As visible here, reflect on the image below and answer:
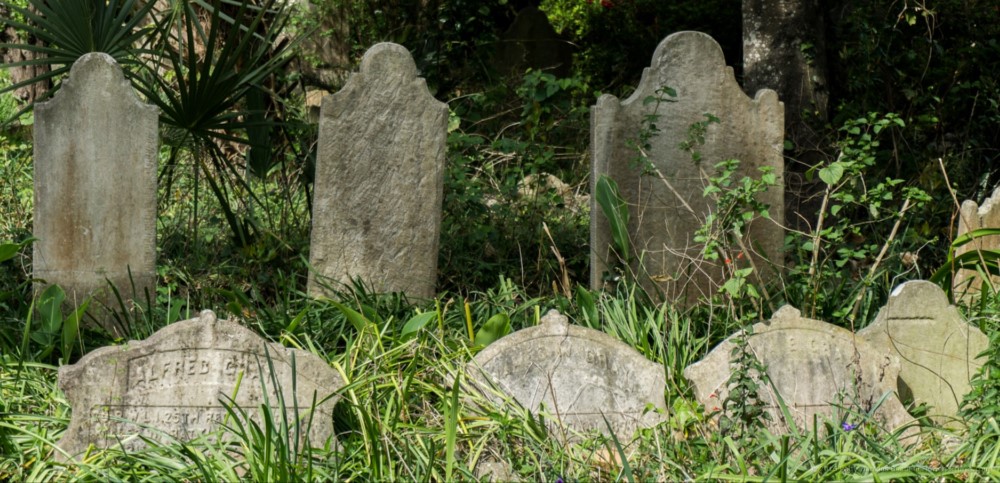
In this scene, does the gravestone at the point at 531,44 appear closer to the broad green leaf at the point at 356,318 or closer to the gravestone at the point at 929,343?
the broad green leaf at the point at 356,318

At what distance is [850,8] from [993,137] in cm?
126

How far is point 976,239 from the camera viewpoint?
5074 mm

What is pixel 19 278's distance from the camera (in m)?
5.38

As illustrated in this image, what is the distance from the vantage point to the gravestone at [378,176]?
5.11 meters

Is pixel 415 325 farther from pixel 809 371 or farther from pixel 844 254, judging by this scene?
pixel 844 254

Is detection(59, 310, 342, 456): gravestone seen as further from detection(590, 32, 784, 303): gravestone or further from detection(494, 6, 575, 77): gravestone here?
detection(494, 6, 575, 77): gravestone

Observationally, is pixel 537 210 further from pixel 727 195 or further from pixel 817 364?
pixel 817 364

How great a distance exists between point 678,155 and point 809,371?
1.63 m

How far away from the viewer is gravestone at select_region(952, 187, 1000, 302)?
4.91 m

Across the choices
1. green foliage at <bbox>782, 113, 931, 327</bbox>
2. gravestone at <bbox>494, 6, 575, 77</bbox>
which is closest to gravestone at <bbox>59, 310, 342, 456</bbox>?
green foliage at <bbox>782, 113, 931, 327</bbox>

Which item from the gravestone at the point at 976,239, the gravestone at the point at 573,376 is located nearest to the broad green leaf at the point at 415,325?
the gravestone at the point at 573,376

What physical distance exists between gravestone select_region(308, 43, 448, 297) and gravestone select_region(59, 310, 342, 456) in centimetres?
146

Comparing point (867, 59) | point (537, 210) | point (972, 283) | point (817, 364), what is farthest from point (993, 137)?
point (817, 364)

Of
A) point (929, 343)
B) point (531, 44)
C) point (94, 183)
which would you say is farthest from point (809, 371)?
point (531, 44)
